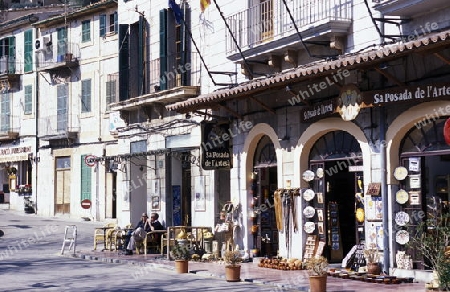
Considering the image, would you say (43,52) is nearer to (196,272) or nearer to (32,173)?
(32,173)

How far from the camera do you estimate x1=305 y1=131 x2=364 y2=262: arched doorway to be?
20109 mm

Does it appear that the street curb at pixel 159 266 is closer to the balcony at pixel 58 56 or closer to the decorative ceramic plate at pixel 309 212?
the decorative ceramic plate at pixel 309 212

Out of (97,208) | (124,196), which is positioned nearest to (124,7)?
(124,196)

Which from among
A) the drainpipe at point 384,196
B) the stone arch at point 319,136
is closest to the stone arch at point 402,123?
the drainpipe at point 384,196

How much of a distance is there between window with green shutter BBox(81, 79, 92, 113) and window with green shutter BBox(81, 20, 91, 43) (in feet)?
6.69

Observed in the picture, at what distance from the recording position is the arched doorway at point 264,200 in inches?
894

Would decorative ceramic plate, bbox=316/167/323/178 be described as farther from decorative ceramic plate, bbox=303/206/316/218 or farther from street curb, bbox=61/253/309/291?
street curb, bbox=61/253/309/291

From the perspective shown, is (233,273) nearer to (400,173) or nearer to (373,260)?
(373,260)

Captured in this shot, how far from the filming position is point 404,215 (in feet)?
57.7

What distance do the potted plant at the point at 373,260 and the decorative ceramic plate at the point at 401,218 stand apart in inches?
30.9

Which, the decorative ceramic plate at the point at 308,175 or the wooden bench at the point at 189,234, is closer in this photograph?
the decorative ceramic plate at the point at 308,175

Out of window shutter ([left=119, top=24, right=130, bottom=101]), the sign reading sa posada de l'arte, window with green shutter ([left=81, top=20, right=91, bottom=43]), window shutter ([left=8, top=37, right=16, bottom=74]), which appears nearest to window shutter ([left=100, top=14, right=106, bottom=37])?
window with green shutter ([left=81, top=20, right=91, bottom=43])

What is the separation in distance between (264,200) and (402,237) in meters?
5.91

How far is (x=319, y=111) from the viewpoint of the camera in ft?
63.2
